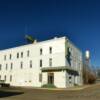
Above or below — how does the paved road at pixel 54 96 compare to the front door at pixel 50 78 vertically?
below

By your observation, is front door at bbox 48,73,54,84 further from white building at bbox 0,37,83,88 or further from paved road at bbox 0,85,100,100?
paved road at bbox 0,85,100,100

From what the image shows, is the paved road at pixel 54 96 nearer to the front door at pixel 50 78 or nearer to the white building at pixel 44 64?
the white building at pixel 44 64

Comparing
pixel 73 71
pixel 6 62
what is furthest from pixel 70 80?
pixel 6 62

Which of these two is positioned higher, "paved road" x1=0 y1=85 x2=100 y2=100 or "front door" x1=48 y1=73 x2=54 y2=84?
"front door" x1=48 y1=73 x2=54 y2=84

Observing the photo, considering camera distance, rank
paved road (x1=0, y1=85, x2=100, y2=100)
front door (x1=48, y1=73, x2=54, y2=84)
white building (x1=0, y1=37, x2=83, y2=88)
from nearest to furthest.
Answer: paved road (x1=0, y1=85, x2=100, y2=100), white building (x1=0, y1=37, x2=83, y2=88), front door (x1=48, y1=73, x2=54, y2=84)

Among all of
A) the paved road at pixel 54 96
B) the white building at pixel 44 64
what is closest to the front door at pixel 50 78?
the white building at pixel 44 64

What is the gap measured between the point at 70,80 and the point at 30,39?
60.8 ft

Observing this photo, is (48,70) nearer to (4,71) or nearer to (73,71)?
(73,71)

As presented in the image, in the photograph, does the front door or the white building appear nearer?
the white building

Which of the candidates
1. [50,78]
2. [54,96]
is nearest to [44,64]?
[50,78]

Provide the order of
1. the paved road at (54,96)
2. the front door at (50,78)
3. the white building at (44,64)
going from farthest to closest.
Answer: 1. the front door at (50,78)
2. the white building at (44,64)
3. the paved road at (54,96)

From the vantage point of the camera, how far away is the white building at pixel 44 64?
46.2 metres

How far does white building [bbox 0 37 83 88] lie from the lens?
46188 mm

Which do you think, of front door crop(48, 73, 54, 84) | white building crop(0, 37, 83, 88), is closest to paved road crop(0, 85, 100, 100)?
white building crop(0, 37, 83, 88)
